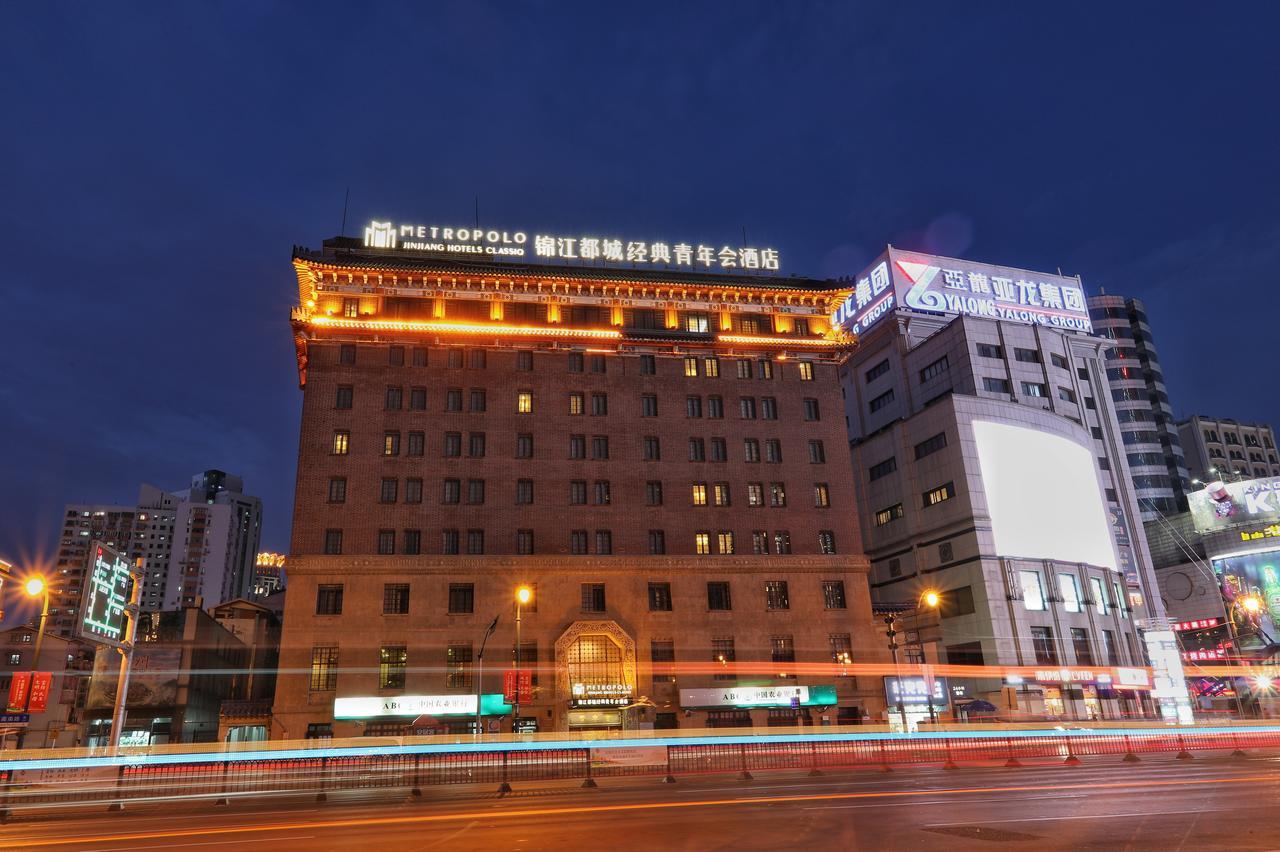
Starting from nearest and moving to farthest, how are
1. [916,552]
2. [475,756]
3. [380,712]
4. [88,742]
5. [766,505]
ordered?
[475,756], [380,712], [766,505], [88,742], [916,552]

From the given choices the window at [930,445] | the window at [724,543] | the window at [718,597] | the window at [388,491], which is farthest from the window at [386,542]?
the window at [930,445]

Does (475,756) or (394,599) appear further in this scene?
(394,599)

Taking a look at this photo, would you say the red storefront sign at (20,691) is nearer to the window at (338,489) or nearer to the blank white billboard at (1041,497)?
the window at (338,489)

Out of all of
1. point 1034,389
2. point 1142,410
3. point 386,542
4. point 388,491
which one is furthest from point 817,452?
point 1142,410

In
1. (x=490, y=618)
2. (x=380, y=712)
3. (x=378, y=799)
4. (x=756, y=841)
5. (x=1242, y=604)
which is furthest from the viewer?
(x=1242, y=604)

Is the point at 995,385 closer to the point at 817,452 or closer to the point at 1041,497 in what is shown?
the point at 1041,497

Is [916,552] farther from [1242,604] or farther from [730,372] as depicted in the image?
[1242,604]

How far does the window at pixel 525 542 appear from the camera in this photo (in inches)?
2186

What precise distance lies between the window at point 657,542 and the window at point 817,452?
12.8 metres

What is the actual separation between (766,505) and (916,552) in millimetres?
24484

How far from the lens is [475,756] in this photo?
1302 inches

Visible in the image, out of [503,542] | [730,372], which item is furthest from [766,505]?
[503,542]

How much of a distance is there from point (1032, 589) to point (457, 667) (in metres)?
49.1

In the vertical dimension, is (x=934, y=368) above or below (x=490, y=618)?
above
